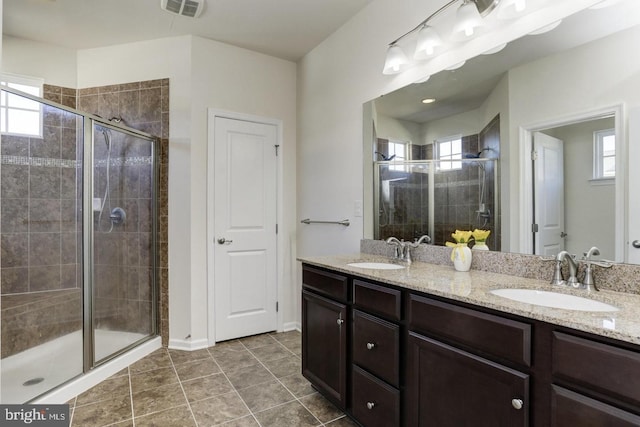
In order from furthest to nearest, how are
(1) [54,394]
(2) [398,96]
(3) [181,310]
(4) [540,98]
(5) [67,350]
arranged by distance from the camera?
1. (3) [181,310]
2. (5) [67,350]
3. (2) [398,96]
4. (1) [54,394]
5. (4) [540,98]

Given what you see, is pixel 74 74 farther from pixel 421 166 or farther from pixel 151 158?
pixel 421 166

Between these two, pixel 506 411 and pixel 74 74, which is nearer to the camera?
pixel 506 411

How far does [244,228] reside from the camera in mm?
3137

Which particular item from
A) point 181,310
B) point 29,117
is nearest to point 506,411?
point 181,310

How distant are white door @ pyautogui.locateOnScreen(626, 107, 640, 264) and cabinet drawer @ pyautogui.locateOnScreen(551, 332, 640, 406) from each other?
61cm

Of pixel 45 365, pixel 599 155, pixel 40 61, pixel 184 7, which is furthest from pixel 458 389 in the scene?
pixel 40 61

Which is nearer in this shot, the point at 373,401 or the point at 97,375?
the point at 373,401

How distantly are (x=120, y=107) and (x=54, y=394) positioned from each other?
2.30 metres

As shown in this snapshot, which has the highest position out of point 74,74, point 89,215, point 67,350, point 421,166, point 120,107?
point 74,74

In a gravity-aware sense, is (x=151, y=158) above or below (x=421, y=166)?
above

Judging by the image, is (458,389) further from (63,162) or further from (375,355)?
(63,162)

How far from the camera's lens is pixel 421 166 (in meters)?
2.11

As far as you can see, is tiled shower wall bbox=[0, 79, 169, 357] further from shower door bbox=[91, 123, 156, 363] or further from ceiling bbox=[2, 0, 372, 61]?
ceiling bbox=[2, 0, 372, 61]

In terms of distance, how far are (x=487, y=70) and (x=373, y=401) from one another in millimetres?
1767
